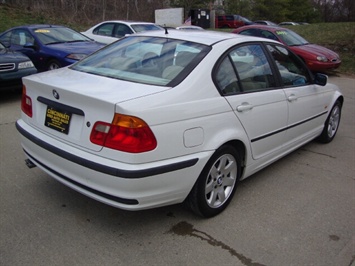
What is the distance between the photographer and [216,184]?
10.4 feet

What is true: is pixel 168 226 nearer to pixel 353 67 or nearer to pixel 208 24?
pixel 353 67

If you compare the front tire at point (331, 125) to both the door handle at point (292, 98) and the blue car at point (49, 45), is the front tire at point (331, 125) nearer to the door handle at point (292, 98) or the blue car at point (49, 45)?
the door handle at point (292, 98)

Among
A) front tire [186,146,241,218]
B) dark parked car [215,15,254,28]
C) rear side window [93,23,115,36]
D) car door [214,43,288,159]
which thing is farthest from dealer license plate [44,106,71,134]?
dark parked car [215,15,254,28]

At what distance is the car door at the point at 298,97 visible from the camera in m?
3.94

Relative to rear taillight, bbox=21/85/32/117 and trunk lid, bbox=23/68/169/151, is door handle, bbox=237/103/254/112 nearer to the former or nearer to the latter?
trunk lid, bbox=23/68/169/151

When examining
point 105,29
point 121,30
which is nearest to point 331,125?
point 121,30

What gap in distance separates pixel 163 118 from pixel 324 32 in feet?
59.3

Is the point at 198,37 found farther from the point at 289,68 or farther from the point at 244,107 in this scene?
the point at 289,68

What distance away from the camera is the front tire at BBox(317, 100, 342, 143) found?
510 centimetres

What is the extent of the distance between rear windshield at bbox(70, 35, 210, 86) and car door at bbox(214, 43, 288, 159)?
0.29 metres

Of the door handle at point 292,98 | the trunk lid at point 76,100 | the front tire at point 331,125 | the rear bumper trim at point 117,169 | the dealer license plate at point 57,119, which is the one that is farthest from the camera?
the front tire at point 331,125

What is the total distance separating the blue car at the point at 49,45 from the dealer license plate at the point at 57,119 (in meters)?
5.15

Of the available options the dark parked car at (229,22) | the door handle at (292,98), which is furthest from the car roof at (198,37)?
the dark parked car at (229,22)

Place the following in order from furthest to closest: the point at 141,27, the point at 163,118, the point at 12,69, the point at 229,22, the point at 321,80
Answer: the point at 229,22 → the point at 141,27 → the point at 12,69 → the point at 321,80 → the point at 163,118
